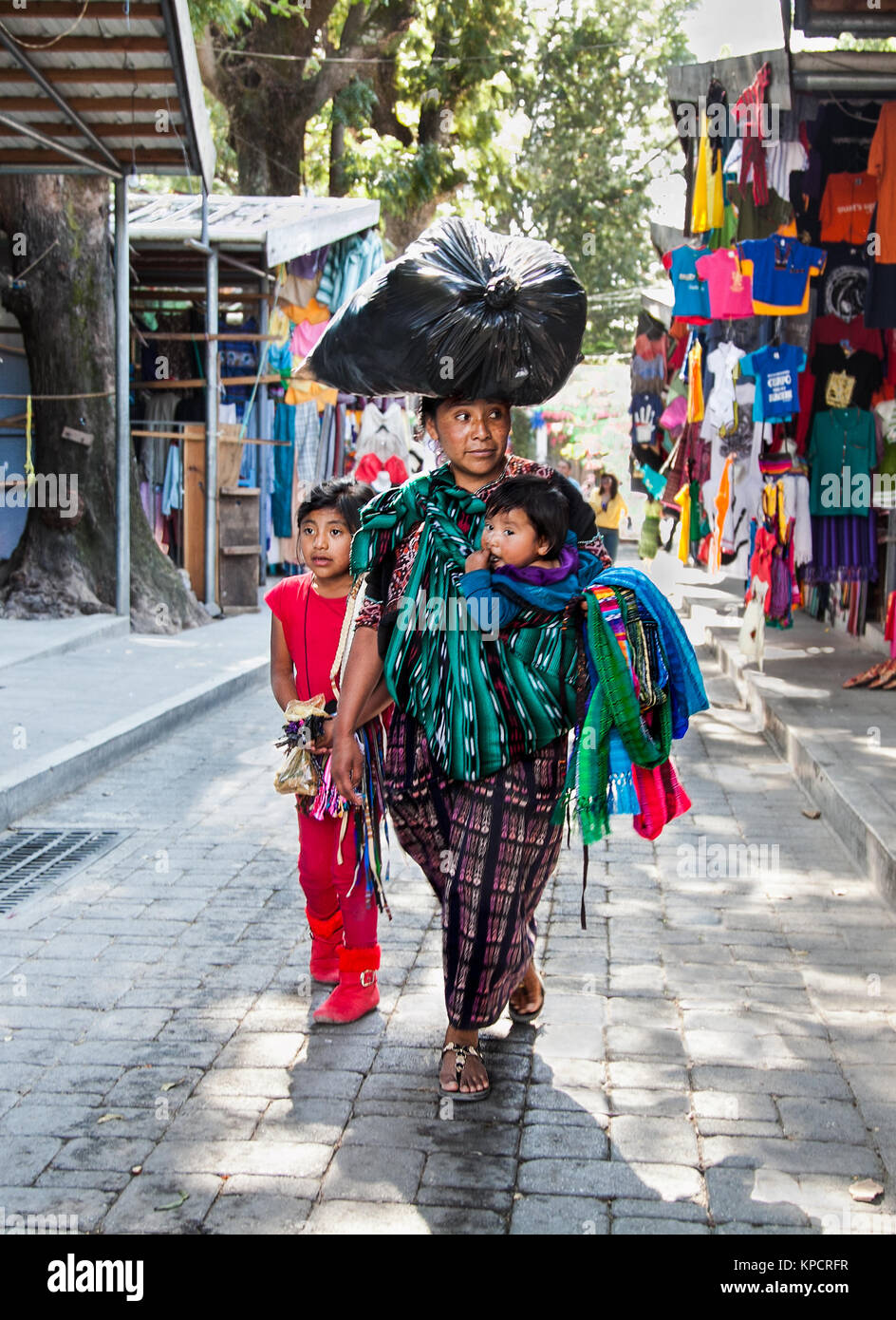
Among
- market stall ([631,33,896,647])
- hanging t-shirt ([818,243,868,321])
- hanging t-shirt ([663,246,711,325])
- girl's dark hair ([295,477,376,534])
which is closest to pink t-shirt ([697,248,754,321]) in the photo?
market stall ([631,33,896,647])

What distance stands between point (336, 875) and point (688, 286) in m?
8.93

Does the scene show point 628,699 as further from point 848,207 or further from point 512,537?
point 848,207

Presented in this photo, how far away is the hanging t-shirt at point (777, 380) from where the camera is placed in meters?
10.1

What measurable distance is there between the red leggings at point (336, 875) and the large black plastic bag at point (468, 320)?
1344 mm

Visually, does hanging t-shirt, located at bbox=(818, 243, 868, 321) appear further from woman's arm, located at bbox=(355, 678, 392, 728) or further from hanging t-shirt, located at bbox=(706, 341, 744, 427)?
woman's arm, located at bbox=(355, 678, 392, 728)

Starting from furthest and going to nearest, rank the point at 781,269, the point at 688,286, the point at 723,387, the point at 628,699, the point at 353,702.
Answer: the point at 688,286, the point at 723,387, the point at 781,269, the point at 353,702, the point at 628,699

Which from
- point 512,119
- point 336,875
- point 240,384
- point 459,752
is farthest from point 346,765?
point 512,119

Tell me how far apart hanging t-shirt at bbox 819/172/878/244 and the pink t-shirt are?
69cm

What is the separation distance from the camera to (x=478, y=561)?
3600 millimetres

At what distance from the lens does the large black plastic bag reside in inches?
144

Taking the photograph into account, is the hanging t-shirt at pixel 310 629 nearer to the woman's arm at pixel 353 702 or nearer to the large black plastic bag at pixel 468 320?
the woman's arm at pixel 353 702

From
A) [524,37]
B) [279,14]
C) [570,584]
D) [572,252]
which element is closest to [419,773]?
[570,584]

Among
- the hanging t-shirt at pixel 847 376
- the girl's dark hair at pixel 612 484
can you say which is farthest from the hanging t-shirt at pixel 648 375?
the hanging t-shirt at pixel 847 376
